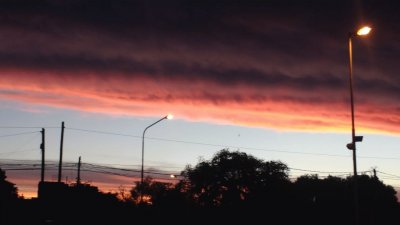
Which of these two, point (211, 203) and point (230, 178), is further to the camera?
point (230, 178)

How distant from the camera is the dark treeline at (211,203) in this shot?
1921 inches

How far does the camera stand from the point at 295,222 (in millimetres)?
52812

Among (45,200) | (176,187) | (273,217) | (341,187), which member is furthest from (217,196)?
(341,187)

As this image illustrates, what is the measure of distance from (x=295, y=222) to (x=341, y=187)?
66.4 meters

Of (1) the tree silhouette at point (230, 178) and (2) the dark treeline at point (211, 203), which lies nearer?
(2) the dark treeline at point (211, 203)

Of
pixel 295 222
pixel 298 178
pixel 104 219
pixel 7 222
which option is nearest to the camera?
pixel 7 222

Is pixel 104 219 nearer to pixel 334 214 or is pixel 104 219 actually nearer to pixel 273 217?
pixel 273 217

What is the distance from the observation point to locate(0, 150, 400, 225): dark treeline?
48781 millimetres

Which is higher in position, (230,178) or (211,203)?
(230,178)

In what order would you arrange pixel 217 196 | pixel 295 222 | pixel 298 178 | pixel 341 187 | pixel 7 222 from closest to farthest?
1. pixel 7 222
2. pixel 295 222
3. pixel 217 196
4. pixel 341 187
5. pixel 298 178

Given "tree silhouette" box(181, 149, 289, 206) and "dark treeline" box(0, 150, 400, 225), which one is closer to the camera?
"dark treeline" box(0, 150, 400, 225)

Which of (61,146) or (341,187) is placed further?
(341,187)

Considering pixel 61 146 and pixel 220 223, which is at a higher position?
pixel 61 146

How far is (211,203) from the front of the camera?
7994cm
